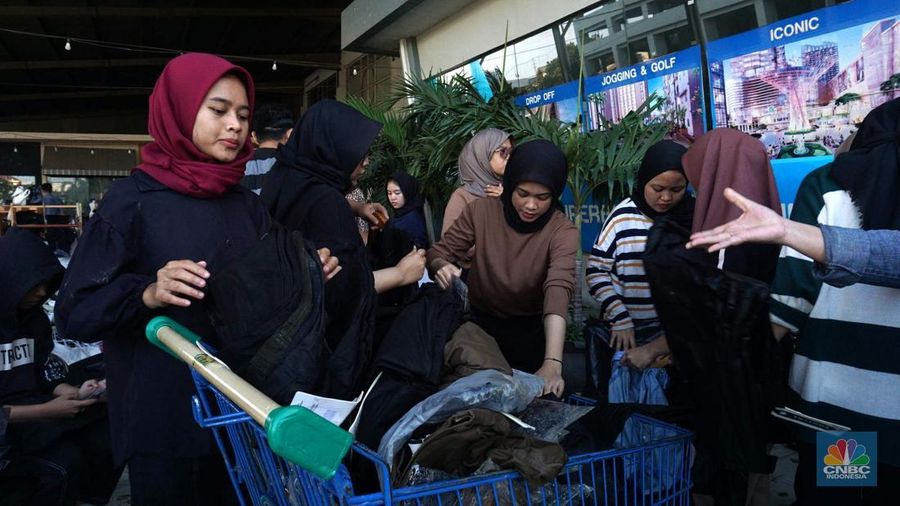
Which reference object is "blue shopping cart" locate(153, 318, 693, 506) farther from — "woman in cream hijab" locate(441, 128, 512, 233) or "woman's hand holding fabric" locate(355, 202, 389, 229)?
"woman in cream hijab" locate(441, 128, 512, 233)

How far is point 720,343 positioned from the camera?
4.11 ft

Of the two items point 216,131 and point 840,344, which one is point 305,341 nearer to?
point 216,131

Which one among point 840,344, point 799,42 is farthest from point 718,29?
point 840,344

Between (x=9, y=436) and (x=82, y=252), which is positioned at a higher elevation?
(x=82, y=252)

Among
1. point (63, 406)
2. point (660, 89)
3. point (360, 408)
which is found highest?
point (660, 89)

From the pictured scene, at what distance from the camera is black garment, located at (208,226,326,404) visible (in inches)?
47.8

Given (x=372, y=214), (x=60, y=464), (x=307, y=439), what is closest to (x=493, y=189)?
(x=372, y=214)

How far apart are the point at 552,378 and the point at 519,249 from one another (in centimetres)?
74

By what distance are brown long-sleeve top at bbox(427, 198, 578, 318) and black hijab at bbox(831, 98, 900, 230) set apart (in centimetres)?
100

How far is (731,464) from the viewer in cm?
136

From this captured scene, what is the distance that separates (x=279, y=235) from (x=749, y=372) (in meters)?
0.94

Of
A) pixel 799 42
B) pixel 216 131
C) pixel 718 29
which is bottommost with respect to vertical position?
pixel 216 131

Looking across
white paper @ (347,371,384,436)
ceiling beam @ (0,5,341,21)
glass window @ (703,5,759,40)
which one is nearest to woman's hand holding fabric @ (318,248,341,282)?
white paper @ (347,371,384,436)

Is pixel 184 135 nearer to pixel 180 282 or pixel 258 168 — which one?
pixel 180 282
